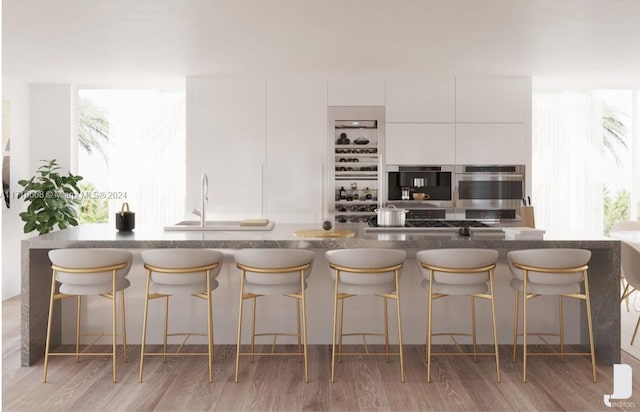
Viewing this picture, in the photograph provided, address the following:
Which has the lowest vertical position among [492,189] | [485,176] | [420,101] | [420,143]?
[492,189]

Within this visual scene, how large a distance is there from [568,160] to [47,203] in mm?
6806

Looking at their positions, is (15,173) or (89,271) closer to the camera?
(89,271)

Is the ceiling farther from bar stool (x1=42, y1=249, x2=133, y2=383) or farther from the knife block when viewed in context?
bar stool (x1=42, y1=249, x2=133, y2=383)

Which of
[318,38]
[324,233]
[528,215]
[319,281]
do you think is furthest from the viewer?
[528,215]

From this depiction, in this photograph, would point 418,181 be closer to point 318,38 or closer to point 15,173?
point 318,38

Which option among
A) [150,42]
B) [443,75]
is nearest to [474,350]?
[443,75]

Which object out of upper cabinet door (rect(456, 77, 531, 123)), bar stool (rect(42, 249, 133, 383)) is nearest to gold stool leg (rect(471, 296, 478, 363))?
bar stool (rect(42, 249, 133, 383))

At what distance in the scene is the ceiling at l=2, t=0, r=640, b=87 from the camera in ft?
13.0

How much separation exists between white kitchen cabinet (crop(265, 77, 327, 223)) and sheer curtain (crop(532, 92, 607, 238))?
3193 mm

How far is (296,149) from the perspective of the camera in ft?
21.1

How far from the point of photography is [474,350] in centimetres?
398

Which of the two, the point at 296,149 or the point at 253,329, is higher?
the point at 296,149

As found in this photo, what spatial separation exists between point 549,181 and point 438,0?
455 centimetres

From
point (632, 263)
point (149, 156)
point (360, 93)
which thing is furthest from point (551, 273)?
point (149, 156)
